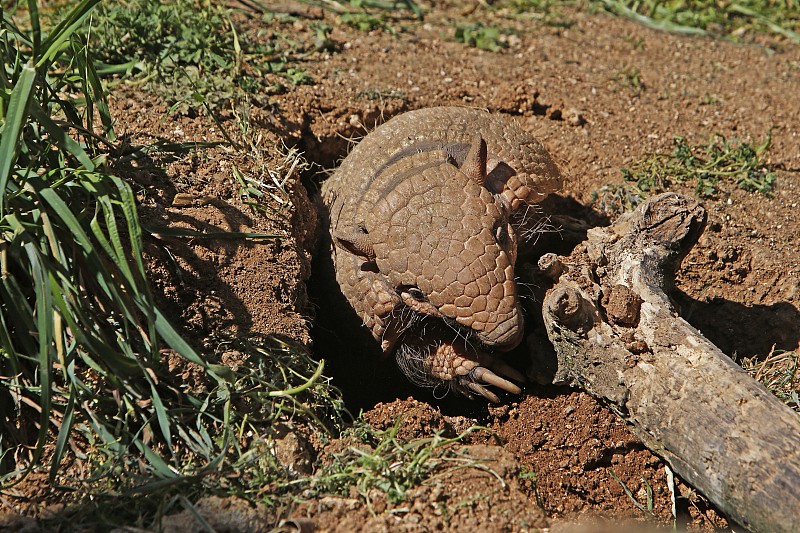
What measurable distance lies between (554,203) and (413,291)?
151 centimetres

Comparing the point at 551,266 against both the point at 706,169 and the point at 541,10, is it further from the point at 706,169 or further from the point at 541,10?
the point at 541,10

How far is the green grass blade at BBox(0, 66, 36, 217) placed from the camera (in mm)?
2744

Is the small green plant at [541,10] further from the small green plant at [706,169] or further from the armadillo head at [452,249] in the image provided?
the armadillo head at [452,249]

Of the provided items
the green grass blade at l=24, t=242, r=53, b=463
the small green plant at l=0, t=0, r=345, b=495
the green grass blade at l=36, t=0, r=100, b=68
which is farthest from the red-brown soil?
the green grass blade at l=36, t=0, r=100, b=68

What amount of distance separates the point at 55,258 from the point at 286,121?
7.14 ft

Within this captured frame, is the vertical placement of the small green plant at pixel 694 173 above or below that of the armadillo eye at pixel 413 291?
above

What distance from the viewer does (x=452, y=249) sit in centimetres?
352

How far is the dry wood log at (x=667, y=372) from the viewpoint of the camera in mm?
2939

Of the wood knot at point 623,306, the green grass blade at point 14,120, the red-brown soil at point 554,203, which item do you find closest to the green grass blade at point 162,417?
the red-brown soil at point 554,203

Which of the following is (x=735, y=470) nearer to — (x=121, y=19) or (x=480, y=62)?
(x=480, y=62)

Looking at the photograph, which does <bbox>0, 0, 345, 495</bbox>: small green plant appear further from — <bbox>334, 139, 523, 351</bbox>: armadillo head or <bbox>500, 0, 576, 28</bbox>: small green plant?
<bbox>500, 0, 576, 28</bbox>: small green plant

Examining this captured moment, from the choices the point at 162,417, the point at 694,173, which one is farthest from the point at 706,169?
the point at 162,417

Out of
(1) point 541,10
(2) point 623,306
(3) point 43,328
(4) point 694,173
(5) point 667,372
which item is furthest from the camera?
(1) point 541,10

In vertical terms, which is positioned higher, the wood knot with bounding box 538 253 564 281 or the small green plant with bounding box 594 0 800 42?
the small green plant with bounding box 594 0 800 42
